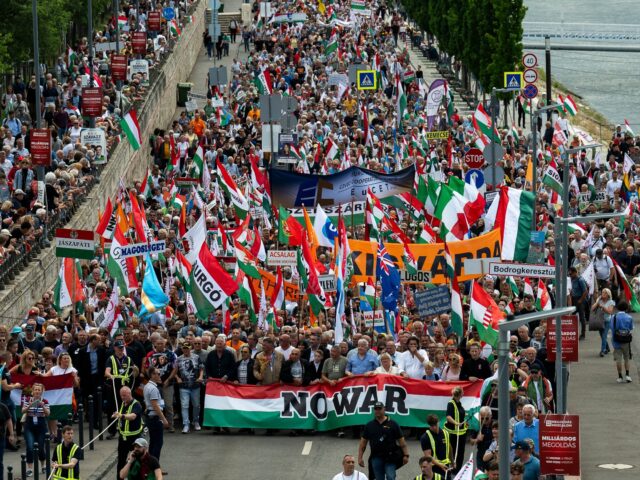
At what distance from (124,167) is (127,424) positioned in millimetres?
Answer: 24864

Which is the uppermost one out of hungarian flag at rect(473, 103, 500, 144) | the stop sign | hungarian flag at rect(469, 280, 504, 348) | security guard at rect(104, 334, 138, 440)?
hungarian flag at rect(473, 103, 500, 144)

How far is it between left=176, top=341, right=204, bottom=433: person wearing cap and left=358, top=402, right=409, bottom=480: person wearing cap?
502 centimetres

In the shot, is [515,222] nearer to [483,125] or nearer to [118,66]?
[483,125]

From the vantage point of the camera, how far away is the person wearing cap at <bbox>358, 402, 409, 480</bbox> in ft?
79.8

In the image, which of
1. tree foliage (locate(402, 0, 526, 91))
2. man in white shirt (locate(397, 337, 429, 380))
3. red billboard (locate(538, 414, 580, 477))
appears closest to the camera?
red billboard (locate(538, 414, 580, 477))

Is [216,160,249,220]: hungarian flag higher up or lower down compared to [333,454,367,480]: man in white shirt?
higher up

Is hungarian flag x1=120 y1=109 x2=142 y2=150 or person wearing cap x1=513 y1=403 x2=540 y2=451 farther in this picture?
hungarian flag x1=120 y1=109 x2=142 y2=150

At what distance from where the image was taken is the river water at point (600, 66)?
114250 mm

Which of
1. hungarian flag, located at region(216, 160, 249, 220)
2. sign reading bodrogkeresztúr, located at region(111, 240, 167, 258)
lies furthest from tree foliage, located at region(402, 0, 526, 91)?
sign reading bodrogkeresztúr, located at region(111, 240, 167, 258)

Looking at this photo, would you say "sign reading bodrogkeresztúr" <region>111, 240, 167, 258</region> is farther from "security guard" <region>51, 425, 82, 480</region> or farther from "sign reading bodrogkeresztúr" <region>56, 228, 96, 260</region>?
"security guard" <region>51, 425, 82, 480</region>

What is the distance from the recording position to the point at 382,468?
2439 centimetres

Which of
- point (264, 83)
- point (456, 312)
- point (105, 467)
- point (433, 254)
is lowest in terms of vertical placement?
point (105, 467)

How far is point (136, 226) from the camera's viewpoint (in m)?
34.6

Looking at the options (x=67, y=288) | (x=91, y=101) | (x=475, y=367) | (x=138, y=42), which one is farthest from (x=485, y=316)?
(x=138, y=42)
